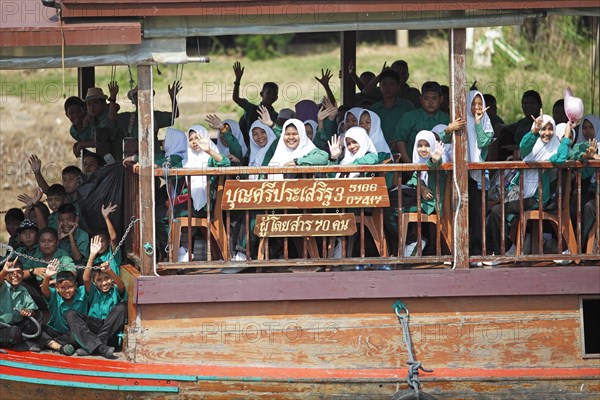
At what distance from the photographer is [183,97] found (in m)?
19.5

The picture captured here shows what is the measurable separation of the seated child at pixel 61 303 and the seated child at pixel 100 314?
0.25ft

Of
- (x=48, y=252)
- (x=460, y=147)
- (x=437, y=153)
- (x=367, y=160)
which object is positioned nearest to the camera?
(x=437, y=153)

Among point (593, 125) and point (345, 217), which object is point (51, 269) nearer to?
point (345, 217)

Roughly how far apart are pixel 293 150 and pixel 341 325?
137 cm

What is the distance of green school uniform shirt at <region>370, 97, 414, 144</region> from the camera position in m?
9.86

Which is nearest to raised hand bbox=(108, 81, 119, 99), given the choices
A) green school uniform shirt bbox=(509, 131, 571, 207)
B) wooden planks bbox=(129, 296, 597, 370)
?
wooden planks bbox=(129, 296, 597, 370)

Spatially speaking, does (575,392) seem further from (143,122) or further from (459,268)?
(143,122)

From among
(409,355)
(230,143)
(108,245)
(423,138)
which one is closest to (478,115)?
(423,138)

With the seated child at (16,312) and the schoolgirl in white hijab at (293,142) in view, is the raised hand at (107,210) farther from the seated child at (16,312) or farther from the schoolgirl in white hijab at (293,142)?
the schoolgirl in white hijab at (293,142)

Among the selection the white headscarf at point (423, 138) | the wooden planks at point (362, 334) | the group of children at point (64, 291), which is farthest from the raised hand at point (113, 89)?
the white headscarf at point (423, 138)

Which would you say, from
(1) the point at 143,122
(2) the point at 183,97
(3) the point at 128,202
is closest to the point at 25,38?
(1) the point at 143,122

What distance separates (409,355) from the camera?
27.3 ft

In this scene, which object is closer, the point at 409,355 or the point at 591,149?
the point at 409,355

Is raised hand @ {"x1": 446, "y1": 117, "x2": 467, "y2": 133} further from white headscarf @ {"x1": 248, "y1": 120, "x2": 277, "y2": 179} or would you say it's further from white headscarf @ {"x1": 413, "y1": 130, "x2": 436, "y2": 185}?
Result: white headscarf @ {"x1": 248, "y1": 120, "x2": 277, "y2": 179}
